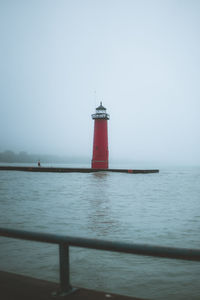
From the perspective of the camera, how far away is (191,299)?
482 cm

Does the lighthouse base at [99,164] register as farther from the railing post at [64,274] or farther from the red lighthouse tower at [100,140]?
the railing post at [64,274]

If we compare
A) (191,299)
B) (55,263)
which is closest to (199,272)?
(191,299)

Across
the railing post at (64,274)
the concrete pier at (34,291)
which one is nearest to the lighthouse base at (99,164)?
the concrete pier at (34,291)

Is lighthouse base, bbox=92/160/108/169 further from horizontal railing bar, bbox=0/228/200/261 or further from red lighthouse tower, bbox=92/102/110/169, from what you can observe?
horizontal railing bar, bbox=0/228/200/261

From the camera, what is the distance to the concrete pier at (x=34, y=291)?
224 centimetres

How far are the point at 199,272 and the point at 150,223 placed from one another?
5.66 metres

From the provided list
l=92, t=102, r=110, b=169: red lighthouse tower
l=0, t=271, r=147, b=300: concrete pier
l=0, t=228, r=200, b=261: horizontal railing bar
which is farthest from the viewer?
l=92, t=102, r=110, b=169: red lighthouse tower

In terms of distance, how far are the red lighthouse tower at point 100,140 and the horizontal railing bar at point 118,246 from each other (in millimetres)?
35799

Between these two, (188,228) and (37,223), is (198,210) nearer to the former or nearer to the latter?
(188,228)

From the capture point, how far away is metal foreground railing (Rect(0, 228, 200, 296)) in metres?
1.84

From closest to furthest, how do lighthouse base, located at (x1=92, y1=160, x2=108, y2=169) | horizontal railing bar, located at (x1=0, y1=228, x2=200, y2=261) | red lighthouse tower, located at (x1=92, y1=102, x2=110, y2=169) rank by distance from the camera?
1. horizontal railing bar, located at (x1=0, y1=228, x2=200, y2=261)
2. red lighthouse tower, located at (x1=92, y1=102, x2=110, y2=169)
3. lighthouse base, located at (x1=92, y1=160, x2=108, y2=169)

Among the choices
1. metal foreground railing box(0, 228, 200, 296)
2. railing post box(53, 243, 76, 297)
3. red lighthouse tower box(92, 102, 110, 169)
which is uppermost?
red lighthouse tower box(92, 102, 110, 169)

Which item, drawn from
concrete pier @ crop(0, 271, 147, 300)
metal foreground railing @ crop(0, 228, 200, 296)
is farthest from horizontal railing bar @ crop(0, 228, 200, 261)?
concrete pier @ crop(0, 271, 147, 300)

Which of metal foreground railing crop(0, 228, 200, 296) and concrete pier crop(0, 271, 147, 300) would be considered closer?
metal foreground railing crop(0, 228, 200, 296)
